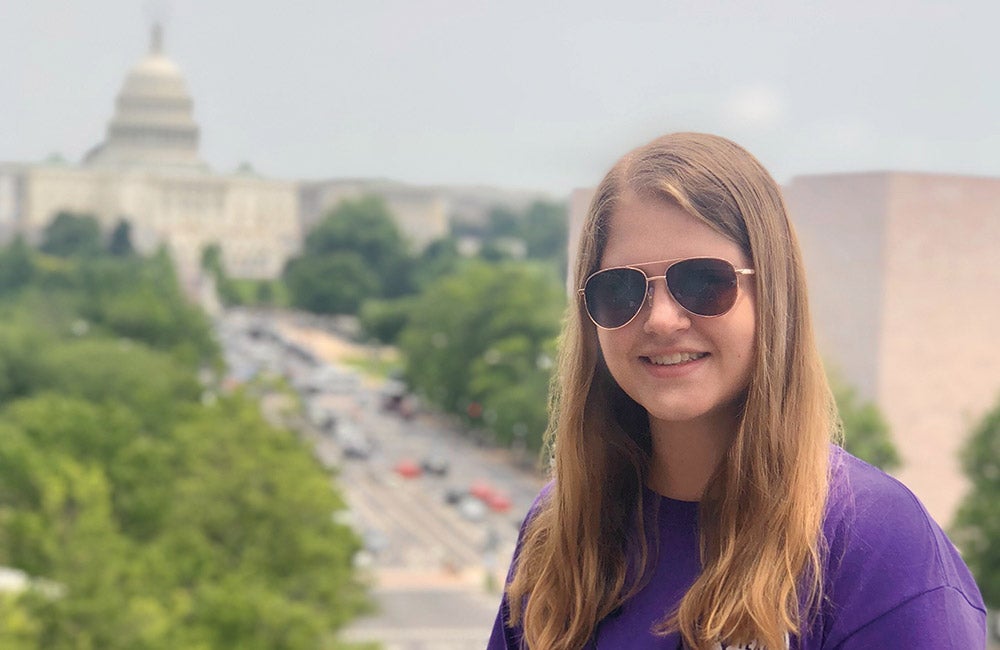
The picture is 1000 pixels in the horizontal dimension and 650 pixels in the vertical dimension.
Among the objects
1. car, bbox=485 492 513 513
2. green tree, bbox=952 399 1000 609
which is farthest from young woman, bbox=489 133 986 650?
car, bbox=485 492 513 513

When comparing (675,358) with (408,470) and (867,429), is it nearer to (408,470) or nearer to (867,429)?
(867,429)

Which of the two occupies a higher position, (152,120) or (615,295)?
(152,120)

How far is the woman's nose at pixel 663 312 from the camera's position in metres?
2.23

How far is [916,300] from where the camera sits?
70.9ft

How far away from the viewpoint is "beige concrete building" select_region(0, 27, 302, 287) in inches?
4400

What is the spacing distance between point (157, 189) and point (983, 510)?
98202 millimetres

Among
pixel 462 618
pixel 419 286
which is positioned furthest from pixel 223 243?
pixel 462 618

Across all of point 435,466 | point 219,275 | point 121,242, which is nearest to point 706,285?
point 435,466

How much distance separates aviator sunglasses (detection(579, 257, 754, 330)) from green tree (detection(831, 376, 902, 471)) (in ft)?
Answer: 67.3

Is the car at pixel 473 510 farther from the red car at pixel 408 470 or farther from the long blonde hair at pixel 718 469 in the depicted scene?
the long blonde hair at pixel 718 469

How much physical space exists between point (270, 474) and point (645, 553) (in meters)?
19.9

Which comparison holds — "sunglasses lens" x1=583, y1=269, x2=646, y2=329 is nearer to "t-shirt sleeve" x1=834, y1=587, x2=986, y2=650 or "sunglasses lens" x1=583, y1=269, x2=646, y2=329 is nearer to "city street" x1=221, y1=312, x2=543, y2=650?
"t-shirt sleeve" x1=834, y1=587, x2=986, y2=650

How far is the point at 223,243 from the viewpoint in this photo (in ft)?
380

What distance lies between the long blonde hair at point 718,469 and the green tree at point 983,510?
19963 millimetres
